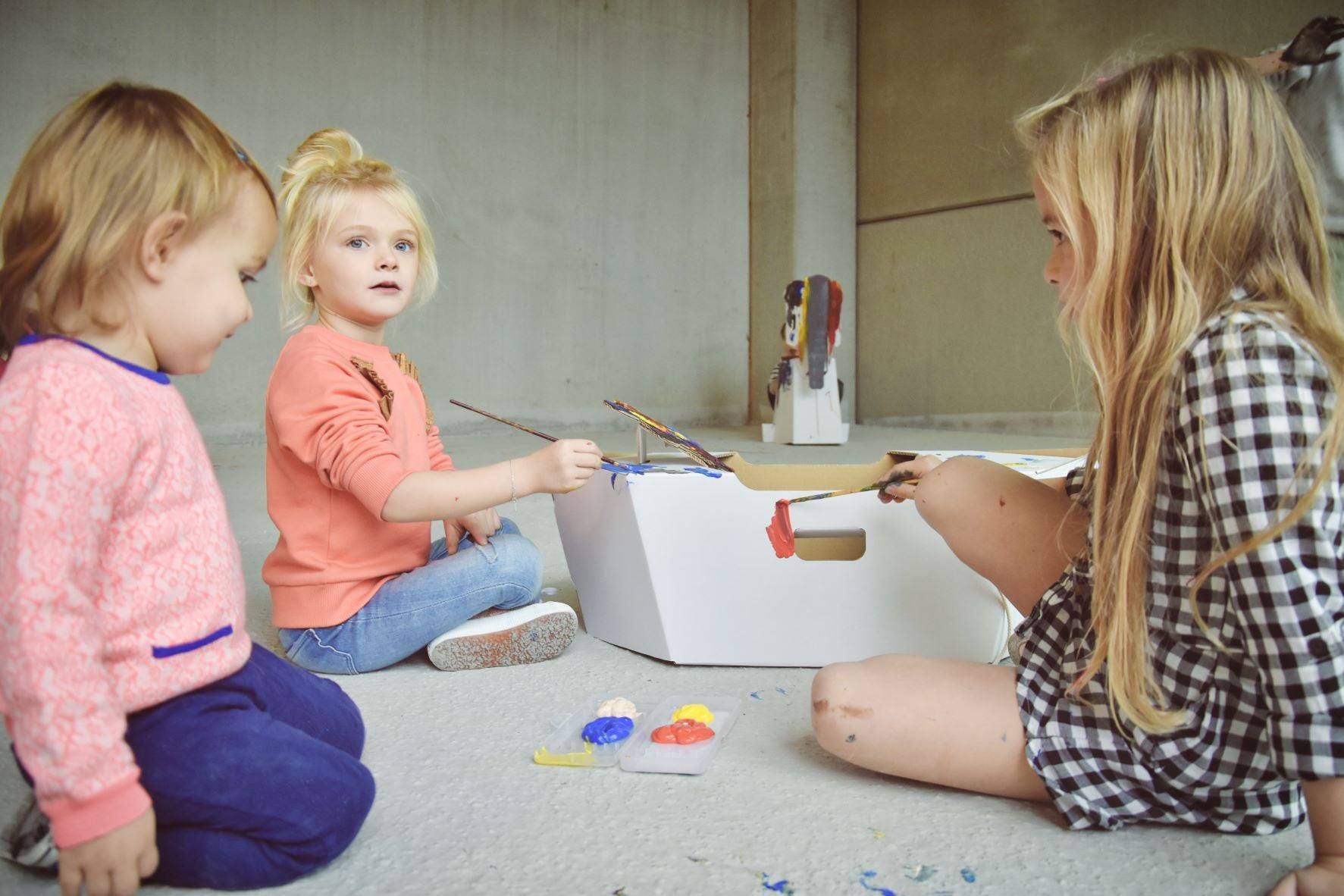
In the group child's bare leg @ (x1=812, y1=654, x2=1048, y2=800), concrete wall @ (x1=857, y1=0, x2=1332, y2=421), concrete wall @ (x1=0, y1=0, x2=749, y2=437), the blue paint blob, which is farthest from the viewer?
concrete wall @ (x1=857, y1=0, x2=1332, y2=421)

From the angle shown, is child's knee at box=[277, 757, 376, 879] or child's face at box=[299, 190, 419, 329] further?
child's face at box=[299, 190, 419, 329]

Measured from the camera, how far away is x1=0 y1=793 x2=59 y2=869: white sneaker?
2.24 ft

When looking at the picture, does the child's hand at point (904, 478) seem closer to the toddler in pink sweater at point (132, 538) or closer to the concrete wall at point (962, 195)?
the toddler in pink sweater at point (132, 538)

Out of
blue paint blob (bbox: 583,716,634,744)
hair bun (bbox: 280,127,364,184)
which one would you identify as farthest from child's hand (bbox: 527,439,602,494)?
hair bun (bbox: 280,127,364,184)

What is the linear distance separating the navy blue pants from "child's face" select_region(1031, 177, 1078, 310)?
0.68m

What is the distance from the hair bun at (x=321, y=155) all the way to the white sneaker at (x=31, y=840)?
0.75 metres

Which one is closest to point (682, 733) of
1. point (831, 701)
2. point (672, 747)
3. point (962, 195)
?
point (672, 747)

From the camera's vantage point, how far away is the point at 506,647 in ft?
3.89

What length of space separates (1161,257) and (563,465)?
0.59m

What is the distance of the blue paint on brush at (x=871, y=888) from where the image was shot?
26.5 inches

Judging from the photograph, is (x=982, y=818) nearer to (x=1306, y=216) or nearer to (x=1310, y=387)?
(x=1310, y=387)

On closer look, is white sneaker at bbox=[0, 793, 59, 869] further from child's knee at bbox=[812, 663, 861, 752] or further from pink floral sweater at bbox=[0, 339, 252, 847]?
child's knee at bbox=[812, 663, 861, 752]

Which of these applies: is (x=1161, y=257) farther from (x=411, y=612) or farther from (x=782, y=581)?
(x=411, y=612)

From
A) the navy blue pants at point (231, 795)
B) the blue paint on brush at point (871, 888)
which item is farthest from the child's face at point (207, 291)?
the blue paint on brush at point (871, 888)
